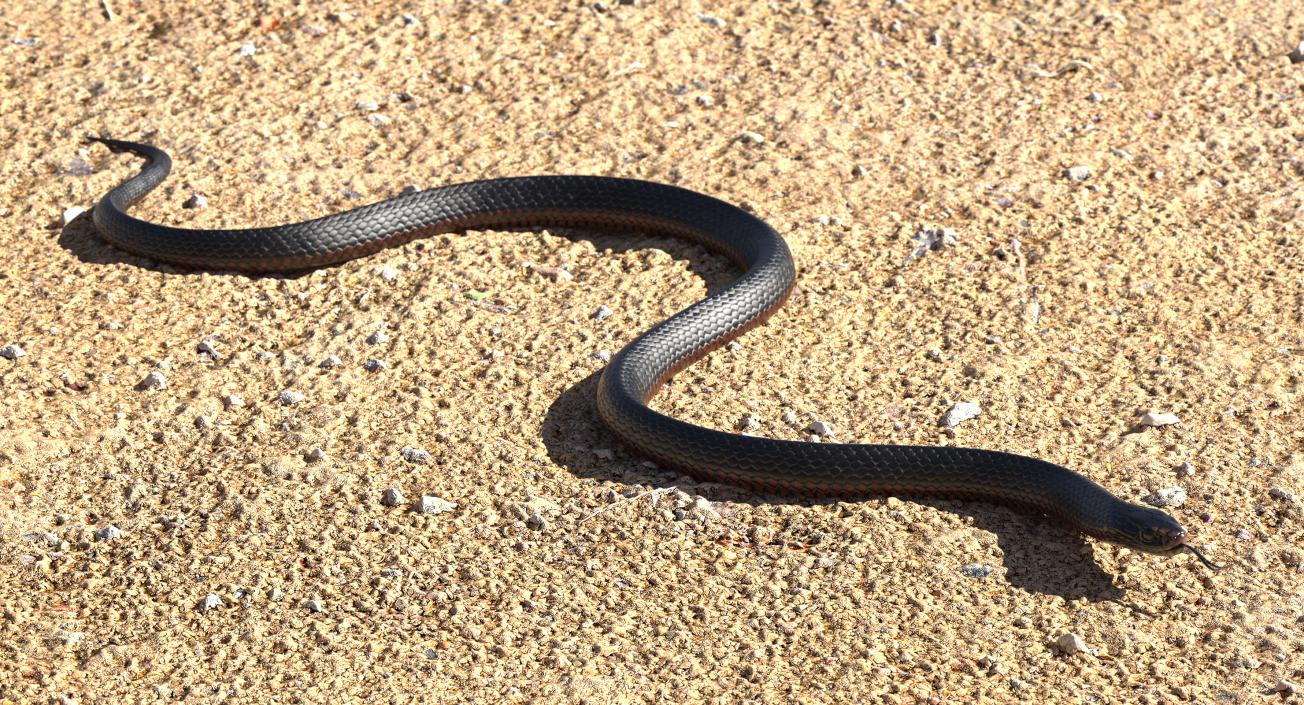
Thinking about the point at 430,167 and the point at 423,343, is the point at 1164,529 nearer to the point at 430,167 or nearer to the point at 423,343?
the point at 423,343

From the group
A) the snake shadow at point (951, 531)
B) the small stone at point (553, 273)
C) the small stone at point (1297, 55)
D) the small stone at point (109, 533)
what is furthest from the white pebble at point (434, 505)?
the small stone at point (1297, 55)

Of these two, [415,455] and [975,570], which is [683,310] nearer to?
[415,455]

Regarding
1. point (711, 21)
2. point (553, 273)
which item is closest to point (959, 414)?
point (553, 273)

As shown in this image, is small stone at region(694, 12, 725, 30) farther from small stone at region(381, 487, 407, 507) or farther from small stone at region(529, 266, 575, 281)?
small stone at region(381, 487, 407, 507)

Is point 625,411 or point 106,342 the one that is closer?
point 625,411

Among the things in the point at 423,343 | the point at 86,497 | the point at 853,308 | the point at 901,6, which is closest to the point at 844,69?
the point at 901,6

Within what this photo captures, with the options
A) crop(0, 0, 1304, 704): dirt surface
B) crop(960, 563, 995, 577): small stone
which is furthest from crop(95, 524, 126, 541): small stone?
crop(960, 563, 995, 577): small stone

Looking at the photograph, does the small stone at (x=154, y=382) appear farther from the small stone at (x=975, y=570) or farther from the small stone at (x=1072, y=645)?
the small stone at (x=1072, y=645)

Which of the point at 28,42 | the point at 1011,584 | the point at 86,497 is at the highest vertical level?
the point at 28,42
